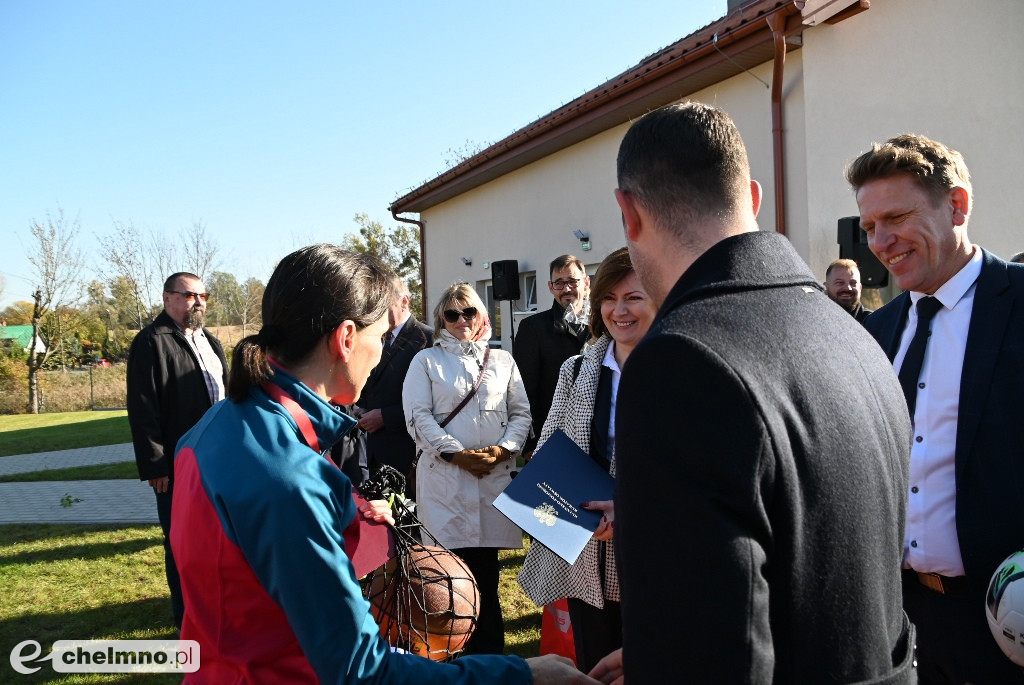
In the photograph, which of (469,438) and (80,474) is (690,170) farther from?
(80,474)

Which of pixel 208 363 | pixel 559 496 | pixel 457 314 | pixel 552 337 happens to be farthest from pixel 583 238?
pixel 559 496

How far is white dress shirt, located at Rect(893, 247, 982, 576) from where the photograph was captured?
2193mm

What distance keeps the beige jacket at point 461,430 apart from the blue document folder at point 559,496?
173cm

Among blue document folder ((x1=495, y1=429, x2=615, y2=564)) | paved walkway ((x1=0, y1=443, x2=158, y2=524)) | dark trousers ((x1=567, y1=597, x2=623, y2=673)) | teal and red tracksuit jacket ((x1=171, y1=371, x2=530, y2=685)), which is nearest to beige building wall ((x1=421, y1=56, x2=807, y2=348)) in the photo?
blue document folder ((x1=495, y1=429, x2=615, y2=564))

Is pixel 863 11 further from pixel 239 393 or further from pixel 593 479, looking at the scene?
pixel 239 393

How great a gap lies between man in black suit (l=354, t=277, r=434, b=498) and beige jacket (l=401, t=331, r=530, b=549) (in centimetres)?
57

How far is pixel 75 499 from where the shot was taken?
370 inches

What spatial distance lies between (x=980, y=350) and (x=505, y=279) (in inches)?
441

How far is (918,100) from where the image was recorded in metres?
8.37

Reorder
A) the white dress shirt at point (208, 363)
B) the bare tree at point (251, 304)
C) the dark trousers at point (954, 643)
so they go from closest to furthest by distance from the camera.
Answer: the dark trousers at point (954, 643) → the white dress shirt at point (208, 363) → the bare tree at point (251, 304)

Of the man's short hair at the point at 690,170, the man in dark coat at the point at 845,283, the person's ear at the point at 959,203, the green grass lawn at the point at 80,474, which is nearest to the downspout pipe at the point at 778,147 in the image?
the man in dark coat at the point at 845,283

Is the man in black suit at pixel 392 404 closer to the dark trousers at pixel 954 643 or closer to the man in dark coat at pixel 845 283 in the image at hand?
the dark trousers at pixel 954 643

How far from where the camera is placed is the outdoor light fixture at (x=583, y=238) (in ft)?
40.3

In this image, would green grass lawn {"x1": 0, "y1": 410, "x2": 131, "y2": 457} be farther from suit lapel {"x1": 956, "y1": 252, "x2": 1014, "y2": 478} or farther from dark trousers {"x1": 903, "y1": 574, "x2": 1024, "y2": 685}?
suit lapel {"x1": 956, "y1": 252, "x2": 1014, "y2": 478}
